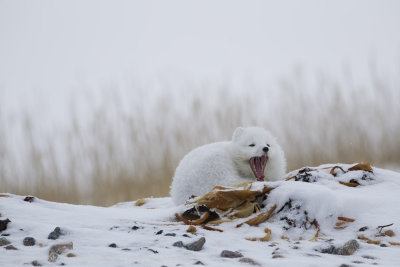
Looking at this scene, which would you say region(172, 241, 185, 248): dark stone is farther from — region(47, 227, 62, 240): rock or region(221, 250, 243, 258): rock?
region(47, 227, 62, 240): rock

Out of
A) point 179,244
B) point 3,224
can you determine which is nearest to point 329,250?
point 179,244

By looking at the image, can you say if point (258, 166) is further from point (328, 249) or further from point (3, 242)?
point (3, 242)

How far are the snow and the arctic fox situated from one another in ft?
2.14

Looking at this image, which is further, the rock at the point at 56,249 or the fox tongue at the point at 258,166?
the fox tongue at the point at 258,166

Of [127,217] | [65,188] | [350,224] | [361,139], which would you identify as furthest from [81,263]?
[361,139]

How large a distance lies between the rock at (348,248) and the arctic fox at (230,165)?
157cm

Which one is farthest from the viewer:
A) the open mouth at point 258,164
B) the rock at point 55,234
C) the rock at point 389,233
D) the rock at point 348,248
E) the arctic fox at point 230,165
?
the open mouth at point 258,164

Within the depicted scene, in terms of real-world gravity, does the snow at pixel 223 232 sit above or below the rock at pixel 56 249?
below

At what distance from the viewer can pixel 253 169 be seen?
162 inches

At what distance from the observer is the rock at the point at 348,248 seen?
2188mm

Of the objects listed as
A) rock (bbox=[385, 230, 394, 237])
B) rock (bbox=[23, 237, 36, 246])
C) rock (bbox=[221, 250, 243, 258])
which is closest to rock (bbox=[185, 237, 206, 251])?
rock (bbox=[221, 250, 243, 258])

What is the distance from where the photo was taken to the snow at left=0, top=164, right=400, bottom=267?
6.64ft

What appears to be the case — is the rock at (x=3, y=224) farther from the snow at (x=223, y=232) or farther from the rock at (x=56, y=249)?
the rock at (x=56, y=249)

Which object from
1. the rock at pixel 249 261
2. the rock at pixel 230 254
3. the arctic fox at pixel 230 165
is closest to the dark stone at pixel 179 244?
the rock at pixel 230 254
